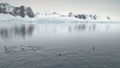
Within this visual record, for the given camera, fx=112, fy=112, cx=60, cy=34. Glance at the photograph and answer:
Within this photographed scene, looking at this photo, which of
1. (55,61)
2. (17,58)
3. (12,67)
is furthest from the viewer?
(17,58)

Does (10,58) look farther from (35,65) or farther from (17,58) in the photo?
(35,65)

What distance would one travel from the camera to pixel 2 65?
18422 millimetres

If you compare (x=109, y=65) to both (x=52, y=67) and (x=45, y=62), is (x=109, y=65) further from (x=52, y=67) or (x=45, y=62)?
(x=45, y=62)

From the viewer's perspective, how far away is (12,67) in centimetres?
1778

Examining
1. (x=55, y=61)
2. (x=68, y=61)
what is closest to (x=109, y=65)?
(x=68, y=61)

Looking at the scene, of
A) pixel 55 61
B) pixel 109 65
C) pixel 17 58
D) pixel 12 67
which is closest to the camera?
pixel 12 67

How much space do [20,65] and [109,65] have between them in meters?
14.9

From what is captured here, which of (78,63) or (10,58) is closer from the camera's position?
(78,63)

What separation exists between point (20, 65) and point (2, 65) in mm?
2929

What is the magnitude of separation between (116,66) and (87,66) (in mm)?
4758

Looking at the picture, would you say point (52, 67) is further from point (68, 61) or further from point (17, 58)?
point (17, 58)

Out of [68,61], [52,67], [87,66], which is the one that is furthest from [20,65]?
[87,66]

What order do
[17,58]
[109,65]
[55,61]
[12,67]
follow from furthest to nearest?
1. [17,58]
2. [55,61]
3. [109,65]
4. [12,67]

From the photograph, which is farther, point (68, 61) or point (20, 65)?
point (68, 61)
